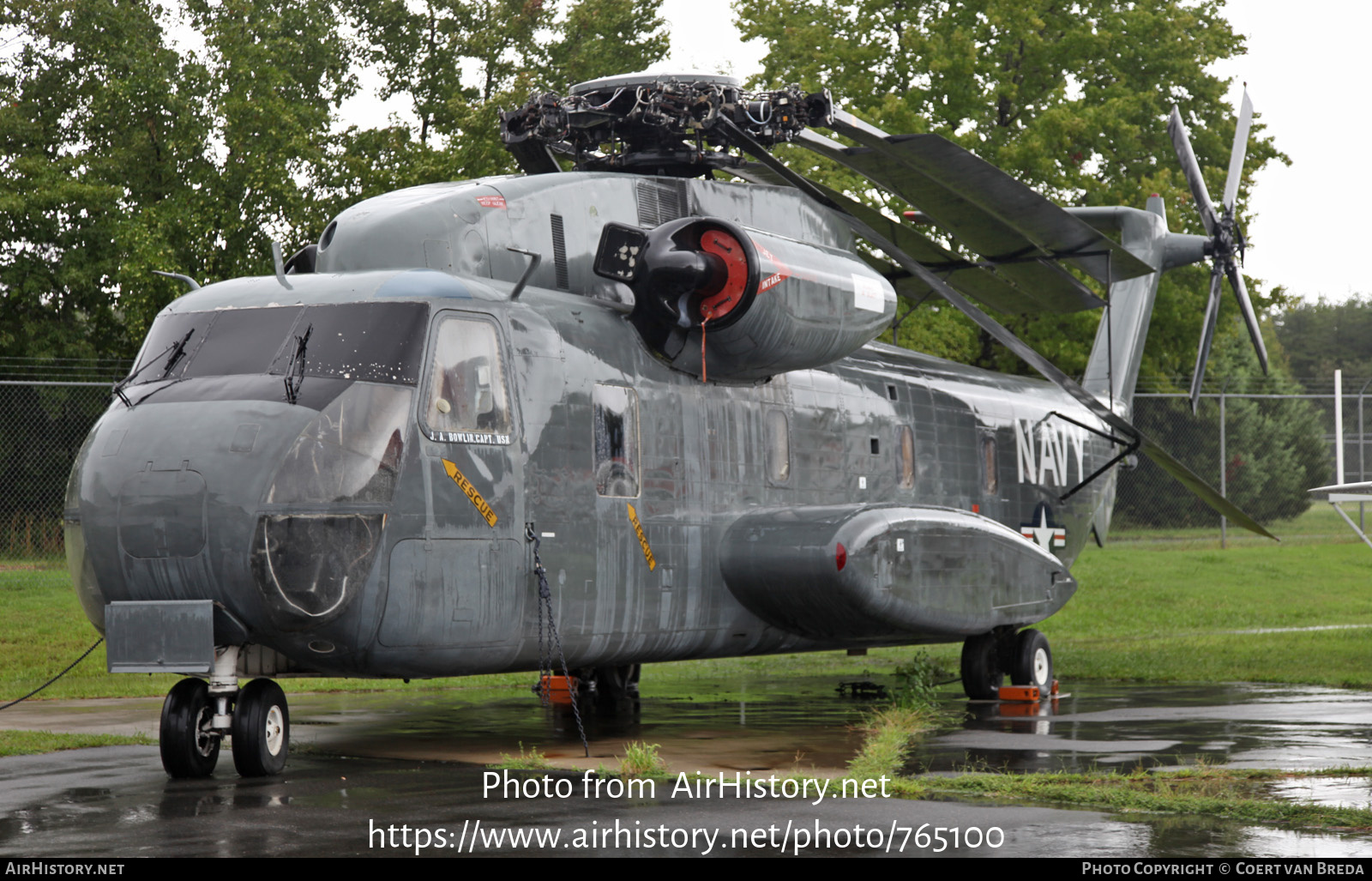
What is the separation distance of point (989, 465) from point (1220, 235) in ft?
16.3

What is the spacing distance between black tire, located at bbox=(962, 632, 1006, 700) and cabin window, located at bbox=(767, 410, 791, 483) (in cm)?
350

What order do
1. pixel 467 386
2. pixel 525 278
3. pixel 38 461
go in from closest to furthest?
pixel 467 386, pixel 525 278, pixel 38 461

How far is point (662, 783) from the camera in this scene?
30.8ft

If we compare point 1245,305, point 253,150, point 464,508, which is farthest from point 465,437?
point 253,150

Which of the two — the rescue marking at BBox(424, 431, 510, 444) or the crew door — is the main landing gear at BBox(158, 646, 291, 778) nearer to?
the crew door

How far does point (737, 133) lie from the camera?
40.3 feet

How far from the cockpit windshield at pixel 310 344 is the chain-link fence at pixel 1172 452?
11050mm

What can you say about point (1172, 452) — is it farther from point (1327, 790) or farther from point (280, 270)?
point (280, 270)

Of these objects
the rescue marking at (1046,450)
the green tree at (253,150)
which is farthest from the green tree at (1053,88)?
the rescue marking at (1046,450)

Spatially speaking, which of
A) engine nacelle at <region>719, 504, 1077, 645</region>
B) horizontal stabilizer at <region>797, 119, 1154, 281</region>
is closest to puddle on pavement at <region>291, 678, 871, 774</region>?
engine nacelle at <region>719, 504, 1077, 645</region>

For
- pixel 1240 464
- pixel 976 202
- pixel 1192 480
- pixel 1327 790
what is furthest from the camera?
pixel 1240 464

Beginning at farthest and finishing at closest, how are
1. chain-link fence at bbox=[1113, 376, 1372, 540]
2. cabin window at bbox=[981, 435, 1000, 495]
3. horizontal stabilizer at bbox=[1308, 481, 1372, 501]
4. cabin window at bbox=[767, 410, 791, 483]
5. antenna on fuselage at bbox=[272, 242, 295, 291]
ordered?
chain-link fence at bbox=[1113, 376, 1372, 540] → cabin window at bbox=[981, 435, 1000, 495] → horizontal stabilizer at bbox=[1308, 481, 1372, 501] → cabin window at bbox=[767, 410, 791, 483] → antenna on fuselage at bbox=[272, 242, 295, 291]

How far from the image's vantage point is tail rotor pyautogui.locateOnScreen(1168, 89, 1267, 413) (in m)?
17.0

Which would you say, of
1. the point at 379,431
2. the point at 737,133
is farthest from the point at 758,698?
the point at 379,431
